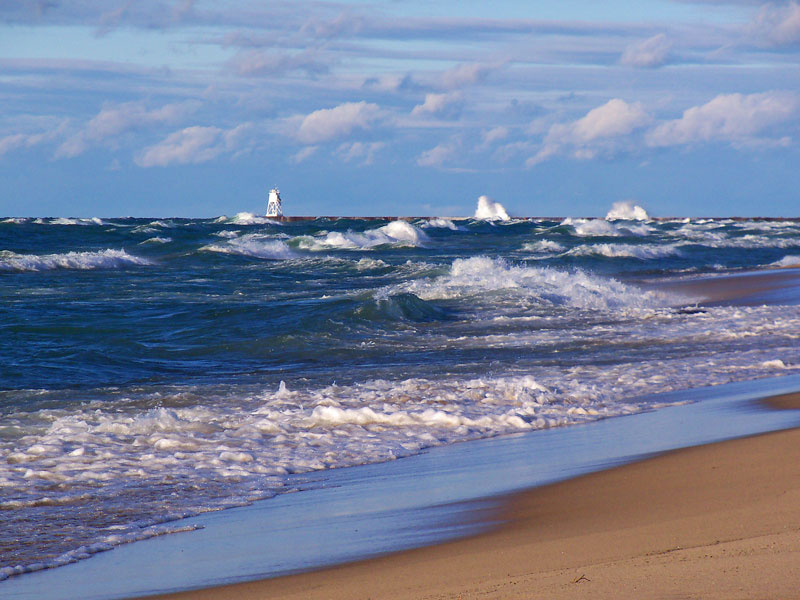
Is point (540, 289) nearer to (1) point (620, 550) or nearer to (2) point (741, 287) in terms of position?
(2) point (741, 287)

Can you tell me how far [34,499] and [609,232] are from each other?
4610cm

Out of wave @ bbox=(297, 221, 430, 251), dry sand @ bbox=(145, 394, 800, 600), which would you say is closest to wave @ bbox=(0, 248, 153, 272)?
wave @ bbox=(297, 221, 430, 251)

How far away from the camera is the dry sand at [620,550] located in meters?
2.67

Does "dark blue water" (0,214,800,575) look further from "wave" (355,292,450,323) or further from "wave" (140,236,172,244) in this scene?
"wave" (140,236,172,244)

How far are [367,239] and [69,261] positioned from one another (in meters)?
16.0

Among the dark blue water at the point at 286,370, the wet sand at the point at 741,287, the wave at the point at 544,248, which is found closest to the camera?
the dark blue water at the point at 286,370

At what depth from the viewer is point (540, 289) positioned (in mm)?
16906

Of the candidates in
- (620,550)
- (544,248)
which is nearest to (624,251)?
(544,248)

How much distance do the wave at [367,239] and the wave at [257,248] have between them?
5.34ft

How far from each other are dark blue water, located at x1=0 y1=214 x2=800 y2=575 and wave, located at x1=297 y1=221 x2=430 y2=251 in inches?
525

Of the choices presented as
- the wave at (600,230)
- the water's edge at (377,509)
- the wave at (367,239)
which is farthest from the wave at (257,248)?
the water's edge at (377,509)

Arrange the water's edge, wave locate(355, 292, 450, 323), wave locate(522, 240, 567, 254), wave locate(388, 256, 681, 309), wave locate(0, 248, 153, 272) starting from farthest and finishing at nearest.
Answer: wave locate(522, 240, 567, 254) < wave locate(0, 248, 153, 272) < wave locate(388, 256, 681, 309) < wave locate(355, 292, 450, 323) < the water's edge

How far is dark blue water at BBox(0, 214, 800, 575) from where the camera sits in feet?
16.7

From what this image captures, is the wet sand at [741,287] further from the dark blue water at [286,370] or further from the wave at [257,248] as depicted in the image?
the wave at [257,248]
